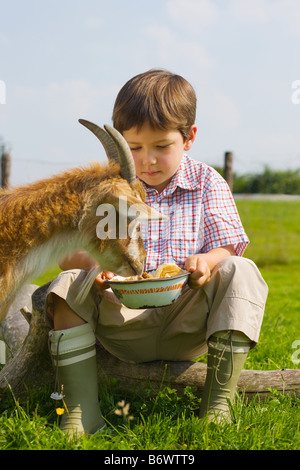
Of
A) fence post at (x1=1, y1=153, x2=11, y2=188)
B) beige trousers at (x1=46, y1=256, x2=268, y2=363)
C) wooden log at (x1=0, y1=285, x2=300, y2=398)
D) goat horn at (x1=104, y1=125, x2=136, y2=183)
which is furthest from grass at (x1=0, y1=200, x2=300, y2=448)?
fence post at (x1=1, y1=153, x2=11, y2=188)

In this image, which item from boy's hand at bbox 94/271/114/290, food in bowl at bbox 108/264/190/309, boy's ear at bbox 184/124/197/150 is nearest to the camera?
food in bowl at bbox 108/264/190/309

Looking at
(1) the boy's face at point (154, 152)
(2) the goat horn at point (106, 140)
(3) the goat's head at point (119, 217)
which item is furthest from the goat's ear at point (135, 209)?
(1) the boy's face at point (154, 152)

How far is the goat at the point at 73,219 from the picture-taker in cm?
324

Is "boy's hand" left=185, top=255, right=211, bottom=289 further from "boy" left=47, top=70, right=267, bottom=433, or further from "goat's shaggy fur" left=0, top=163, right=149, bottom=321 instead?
"goat's shaggy fur" left=0, top=163, right=149, bottom=321

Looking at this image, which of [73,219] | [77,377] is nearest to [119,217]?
[73,219]

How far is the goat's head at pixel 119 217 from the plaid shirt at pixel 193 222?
1.69ft

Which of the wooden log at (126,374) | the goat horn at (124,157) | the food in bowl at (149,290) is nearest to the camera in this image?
the food in bowl at (149,290)

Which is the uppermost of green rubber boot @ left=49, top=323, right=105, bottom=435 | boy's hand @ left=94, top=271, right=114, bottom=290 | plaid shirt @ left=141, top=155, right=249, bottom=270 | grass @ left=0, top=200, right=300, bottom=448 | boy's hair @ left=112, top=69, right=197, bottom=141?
boy's hair @ left=112, top=69, right=197, bottom=141

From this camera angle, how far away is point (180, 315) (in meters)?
3.55

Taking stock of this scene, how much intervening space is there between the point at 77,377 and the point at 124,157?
1.42 meters

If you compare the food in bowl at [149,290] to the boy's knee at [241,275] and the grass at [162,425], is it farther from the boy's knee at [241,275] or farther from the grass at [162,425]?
the grass at [162,425]

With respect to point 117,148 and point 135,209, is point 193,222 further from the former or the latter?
point 117,148

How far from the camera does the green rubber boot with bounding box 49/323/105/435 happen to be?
3.32 meters
